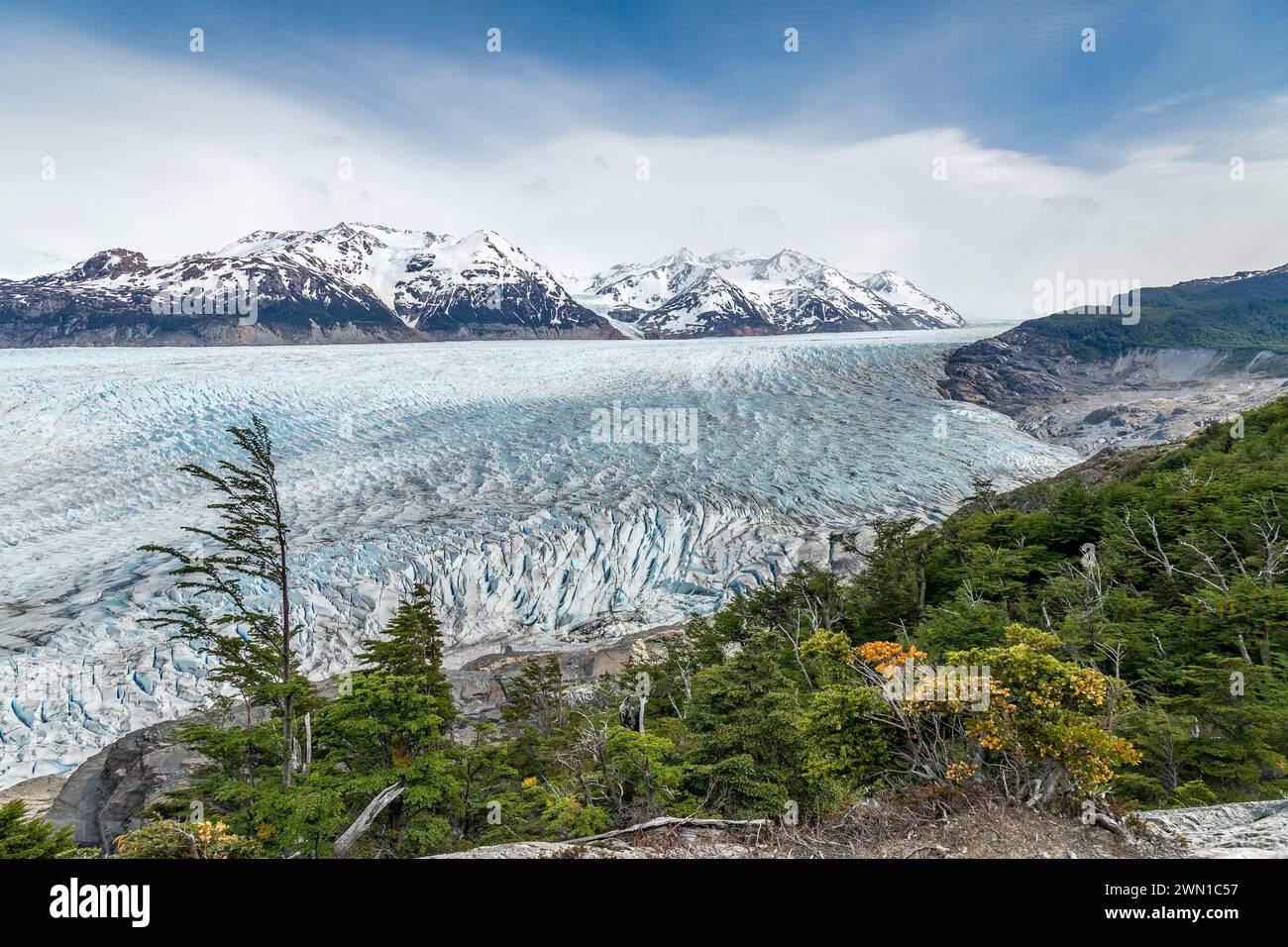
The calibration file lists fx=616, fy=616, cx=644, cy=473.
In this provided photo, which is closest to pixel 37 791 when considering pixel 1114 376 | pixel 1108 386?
pixel 1108 386

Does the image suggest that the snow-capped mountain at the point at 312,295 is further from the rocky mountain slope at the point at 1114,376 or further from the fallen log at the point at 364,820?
the rocky mountain slope at the point at 1114,376

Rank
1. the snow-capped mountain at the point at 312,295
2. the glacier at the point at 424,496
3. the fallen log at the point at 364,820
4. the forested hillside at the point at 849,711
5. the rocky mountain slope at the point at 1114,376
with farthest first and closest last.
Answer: the snow-capped mountain at the point at 312,295 < the rocky mountain slope at the point at 1114,376 < the glacier at the point at 424,496 < the fallen log at the point at 364,820 < the forested hillside at the point at 849,711

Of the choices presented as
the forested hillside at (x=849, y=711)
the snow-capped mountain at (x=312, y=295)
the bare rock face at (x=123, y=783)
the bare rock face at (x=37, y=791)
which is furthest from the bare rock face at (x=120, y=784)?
the snow-capped mountain at (x=312, y=295)

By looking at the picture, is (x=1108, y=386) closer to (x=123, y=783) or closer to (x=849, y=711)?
(x=849, y=711)

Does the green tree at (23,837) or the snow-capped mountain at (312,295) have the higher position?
the snow-capped mountain at (312,295)

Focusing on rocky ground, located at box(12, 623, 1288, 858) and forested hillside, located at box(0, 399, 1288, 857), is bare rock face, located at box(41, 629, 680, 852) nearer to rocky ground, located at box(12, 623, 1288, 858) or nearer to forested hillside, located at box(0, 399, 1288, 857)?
forested hillside, located at box(0, 399, 1288, 857)
